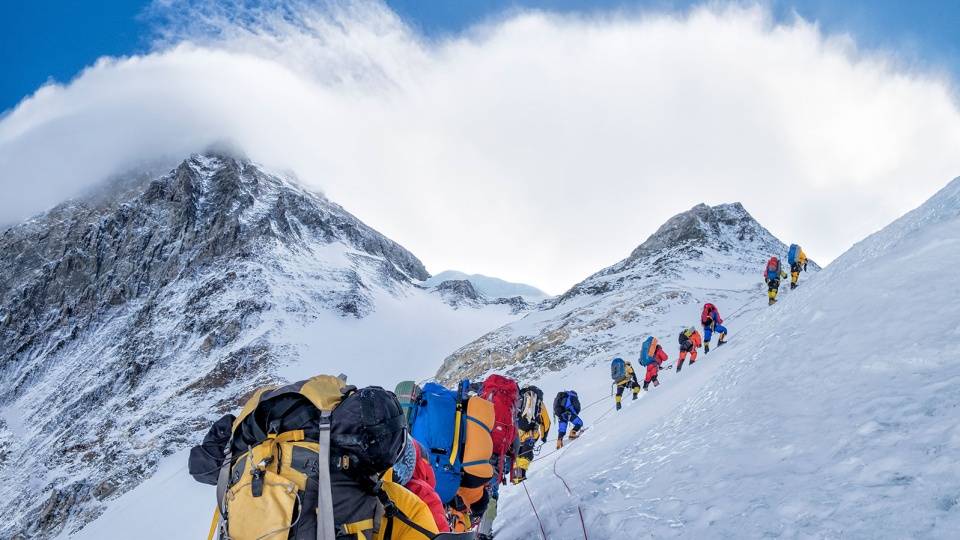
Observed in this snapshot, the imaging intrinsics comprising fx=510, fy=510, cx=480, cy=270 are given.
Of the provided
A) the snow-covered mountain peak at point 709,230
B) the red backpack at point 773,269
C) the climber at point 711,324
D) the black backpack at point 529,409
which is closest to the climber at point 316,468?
the black backpack at point 529,409

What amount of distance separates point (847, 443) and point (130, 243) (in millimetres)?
111441

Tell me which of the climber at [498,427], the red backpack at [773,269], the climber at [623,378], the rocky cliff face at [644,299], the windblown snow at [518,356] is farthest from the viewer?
the rocky cliff face at [644,299]

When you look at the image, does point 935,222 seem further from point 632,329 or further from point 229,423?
point 632,329

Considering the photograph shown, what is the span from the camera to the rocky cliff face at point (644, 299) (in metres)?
28.4

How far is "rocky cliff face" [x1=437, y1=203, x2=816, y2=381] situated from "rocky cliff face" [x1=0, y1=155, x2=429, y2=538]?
85.6ft

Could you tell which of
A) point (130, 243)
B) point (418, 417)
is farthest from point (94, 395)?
point (418, 417)

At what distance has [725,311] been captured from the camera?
2892 centimetres

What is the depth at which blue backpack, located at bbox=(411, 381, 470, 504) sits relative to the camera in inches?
203

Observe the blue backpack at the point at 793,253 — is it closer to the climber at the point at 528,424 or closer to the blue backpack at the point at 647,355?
the blue backpack at the point at 647,355

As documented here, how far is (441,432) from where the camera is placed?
5234mm

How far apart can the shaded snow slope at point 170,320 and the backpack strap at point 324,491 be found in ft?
141

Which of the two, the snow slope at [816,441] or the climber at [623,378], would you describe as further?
the climber at [623,378]

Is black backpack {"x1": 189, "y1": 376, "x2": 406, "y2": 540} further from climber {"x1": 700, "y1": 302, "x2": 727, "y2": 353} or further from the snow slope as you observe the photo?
climber {"x1": 700, "y1": 302, "x2": 727, "y2": 353}

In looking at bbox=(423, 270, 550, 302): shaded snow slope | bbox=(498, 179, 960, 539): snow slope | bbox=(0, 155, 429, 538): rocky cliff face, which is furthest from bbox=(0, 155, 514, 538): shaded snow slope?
bbox=(498, 179, 960, 539): snow slope
